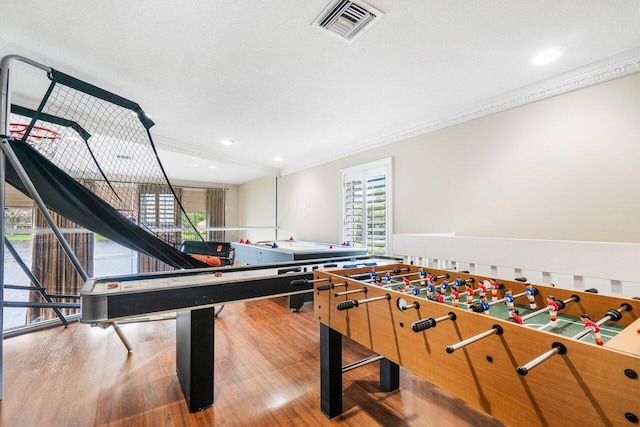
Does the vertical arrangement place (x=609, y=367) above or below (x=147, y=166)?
below

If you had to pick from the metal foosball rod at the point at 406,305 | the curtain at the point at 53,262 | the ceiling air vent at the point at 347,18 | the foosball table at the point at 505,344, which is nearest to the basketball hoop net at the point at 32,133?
the curtain at the point at 53,262

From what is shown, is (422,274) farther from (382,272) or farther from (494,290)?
(494,290)

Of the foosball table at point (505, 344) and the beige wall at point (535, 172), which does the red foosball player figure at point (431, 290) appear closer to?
the foosball table at point (505, 344)

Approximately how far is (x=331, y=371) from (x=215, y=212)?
4.25 meters

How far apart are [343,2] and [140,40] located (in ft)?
4.21

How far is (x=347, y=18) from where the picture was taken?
158cm

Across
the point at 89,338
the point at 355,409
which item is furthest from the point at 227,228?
the point at 355,409

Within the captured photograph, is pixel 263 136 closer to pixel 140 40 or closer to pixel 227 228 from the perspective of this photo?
pixel 140 40

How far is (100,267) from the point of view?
3.88m

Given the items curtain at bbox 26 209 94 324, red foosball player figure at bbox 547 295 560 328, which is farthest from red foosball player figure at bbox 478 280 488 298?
curtain at bbox 26 209 94 324

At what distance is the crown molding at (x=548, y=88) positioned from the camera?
73.0 inches

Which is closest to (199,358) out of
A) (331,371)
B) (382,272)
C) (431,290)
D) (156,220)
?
(331,371)

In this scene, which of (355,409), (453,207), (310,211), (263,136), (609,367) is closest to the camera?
(609,367)

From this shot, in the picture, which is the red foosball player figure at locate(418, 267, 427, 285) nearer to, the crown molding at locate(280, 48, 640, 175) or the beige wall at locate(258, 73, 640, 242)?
the beige wall at locate(258, 73, 640, 242)
